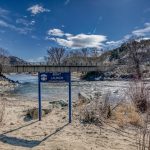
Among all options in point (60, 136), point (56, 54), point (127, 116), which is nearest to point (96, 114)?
point (127, 116)

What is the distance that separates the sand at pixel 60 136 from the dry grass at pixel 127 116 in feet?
1.99

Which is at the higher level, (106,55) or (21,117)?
(106,55)

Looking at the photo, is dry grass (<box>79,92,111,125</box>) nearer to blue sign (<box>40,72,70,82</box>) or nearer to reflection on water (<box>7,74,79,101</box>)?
blue sign (<box>40,72,70,82</box>)

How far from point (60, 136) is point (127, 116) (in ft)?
12.3

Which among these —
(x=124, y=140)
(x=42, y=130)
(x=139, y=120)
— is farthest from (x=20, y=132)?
(x=139, y=120)

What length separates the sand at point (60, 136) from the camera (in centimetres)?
789

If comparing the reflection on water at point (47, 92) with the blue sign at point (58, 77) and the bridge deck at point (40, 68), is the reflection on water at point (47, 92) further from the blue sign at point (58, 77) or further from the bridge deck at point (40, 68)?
the bridge deck at point (40, 68)

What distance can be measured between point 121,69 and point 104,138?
72292 mm

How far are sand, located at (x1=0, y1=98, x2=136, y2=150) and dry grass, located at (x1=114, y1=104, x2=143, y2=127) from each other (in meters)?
0.61

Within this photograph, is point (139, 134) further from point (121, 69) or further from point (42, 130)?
point (121, 69)

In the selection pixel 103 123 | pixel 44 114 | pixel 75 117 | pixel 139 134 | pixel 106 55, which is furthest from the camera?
pixel 106 55

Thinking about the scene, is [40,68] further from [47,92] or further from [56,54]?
[56,54]

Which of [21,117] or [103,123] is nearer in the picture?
[103,123]

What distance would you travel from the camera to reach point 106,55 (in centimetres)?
16312
